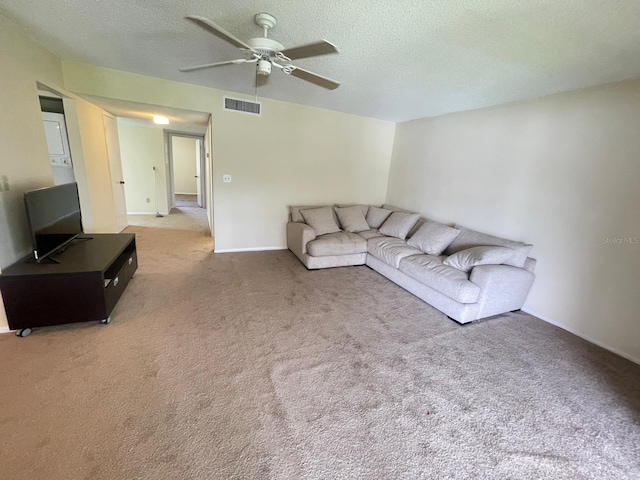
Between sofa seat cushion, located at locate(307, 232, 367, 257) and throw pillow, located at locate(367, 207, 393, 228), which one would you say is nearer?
sofa seat cushion, located at locate(307, 232, 367, 257)

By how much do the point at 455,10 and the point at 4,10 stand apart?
10.3 ft

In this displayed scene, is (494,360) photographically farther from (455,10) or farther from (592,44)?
(455,10)

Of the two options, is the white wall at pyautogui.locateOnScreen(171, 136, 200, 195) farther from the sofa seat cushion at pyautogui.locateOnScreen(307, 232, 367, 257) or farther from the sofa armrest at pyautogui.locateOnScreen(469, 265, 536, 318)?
the sofa armrest at pyautogui.locateOnScreen(469, 265, 536, 318)

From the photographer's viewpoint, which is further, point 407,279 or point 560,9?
point 407,279

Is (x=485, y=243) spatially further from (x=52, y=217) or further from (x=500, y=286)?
(x=52, y=217)

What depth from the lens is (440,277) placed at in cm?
283

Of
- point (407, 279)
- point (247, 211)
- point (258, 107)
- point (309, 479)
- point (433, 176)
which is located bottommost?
point (309, 479)

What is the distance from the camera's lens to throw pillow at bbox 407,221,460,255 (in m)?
3.45

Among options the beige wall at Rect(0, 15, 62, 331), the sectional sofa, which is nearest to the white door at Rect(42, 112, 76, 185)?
the beige wall at Rect(0, 15, 62, 331)

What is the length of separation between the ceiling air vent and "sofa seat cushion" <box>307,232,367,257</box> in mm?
2081

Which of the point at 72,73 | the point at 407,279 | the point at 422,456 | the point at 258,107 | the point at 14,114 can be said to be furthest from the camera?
the point at 258,107

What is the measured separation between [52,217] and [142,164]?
4.73 metres

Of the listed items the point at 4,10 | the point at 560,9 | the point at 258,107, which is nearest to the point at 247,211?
the point at 258,107

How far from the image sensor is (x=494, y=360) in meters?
2.21
